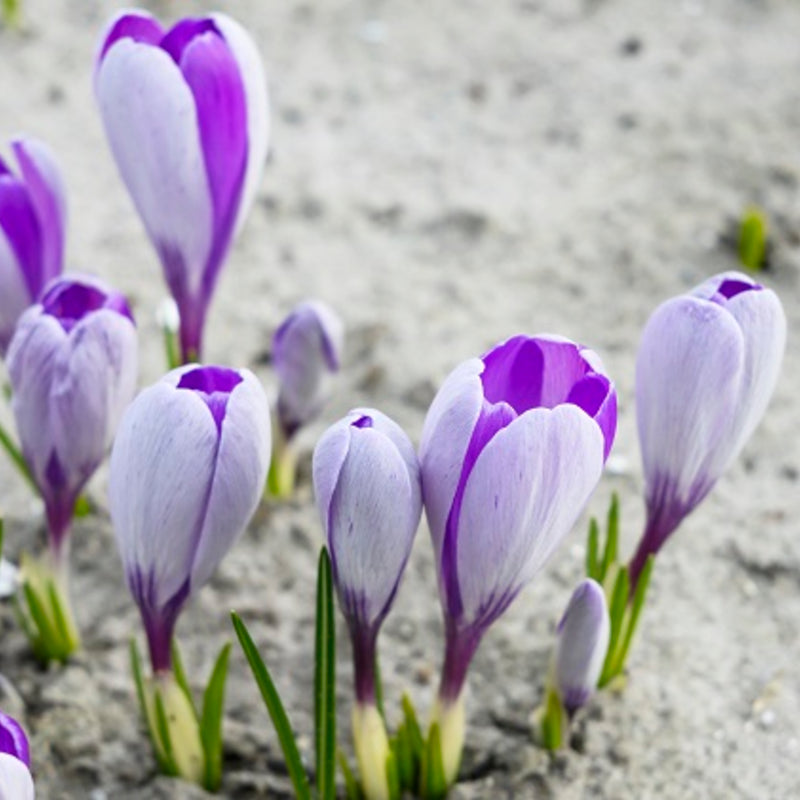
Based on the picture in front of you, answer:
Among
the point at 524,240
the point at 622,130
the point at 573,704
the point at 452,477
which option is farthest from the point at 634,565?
the point at 622,130

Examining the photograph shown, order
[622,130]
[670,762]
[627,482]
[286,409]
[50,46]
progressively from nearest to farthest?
[670,762]
[286,409]
[627,482]
[622,130]
[50,46]

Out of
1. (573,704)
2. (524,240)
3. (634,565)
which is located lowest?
(573,704)

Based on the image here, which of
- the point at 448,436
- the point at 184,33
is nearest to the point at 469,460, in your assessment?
the point at 448,436

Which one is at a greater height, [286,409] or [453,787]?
[286,409]

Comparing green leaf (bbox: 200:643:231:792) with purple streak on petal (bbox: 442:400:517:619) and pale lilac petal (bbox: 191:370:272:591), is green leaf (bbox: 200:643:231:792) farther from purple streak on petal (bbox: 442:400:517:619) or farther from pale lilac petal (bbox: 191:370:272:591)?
purple streak on petal (bbox: 442:400:517:619)

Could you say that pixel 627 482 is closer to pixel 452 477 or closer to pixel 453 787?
pixel 453 787

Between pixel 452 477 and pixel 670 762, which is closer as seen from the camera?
pixel 452 477

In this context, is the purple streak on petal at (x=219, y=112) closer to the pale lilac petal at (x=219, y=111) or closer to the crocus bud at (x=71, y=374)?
the pale lilac petal at (x=219, y=111)
